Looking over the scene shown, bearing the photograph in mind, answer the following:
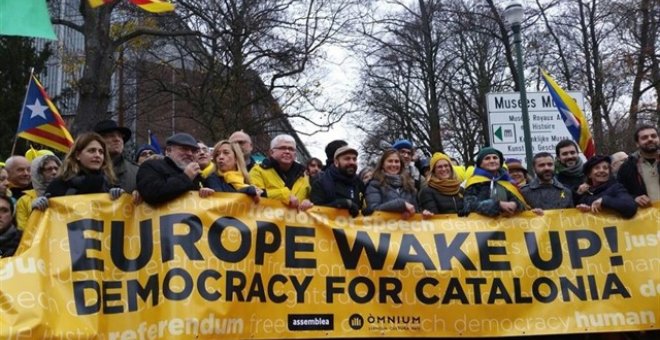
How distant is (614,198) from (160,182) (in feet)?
12.4

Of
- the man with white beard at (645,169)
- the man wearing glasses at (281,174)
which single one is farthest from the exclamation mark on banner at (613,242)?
the man wearing glasses at (281,174)

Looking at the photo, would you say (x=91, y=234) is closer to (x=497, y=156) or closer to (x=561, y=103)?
(x=497, y=156)

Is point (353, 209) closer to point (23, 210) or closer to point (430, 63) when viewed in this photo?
point (23, 210)

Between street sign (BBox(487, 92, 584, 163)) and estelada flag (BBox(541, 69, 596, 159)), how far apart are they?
5.10 ft

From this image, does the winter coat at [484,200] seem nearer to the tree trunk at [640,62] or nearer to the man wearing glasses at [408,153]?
the man wearing glasses at [408,153]

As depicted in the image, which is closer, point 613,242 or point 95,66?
point 613,242

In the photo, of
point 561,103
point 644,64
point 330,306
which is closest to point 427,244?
point 330,306

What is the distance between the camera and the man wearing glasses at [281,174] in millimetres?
6051

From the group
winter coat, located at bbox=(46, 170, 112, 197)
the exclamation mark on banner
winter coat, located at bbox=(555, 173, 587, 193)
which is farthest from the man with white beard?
winter coat, located at bbox=(46, 170, 112, 197)

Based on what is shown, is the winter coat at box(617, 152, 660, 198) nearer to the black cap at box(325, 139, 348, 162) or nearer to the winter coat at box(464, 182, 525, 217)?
the winter coat at box(464, 182, 525, 217)

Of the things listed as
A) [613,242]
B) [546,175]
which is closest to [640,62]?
[546,175]

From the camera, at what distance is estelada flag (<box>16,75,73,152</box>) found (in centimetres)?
816

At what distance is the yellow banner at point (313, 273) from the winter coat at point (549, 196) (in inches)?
11.1

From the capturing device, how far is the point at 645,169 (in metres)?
6.09
